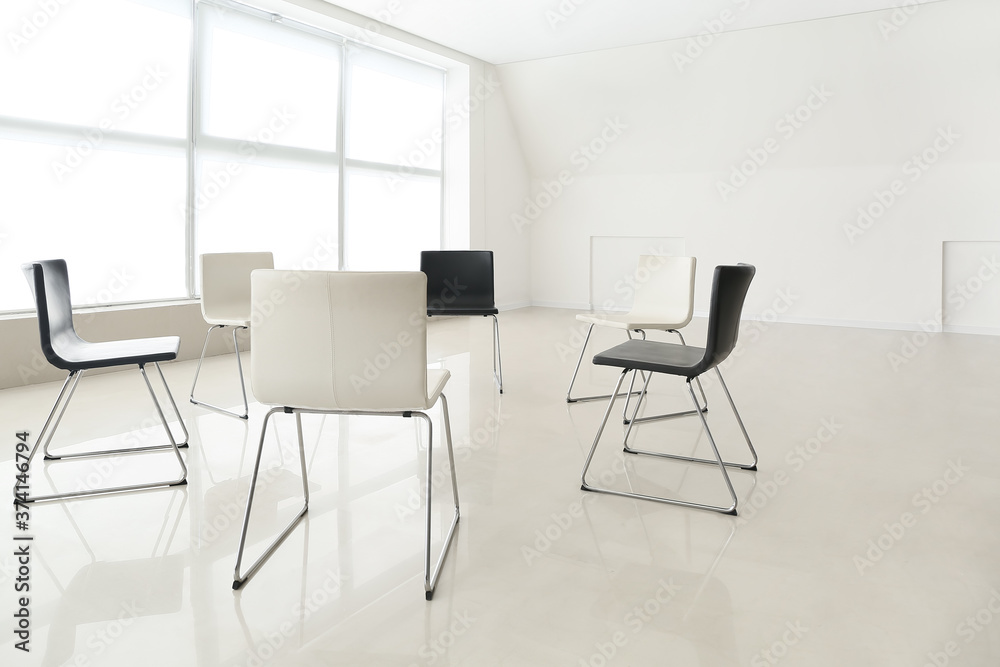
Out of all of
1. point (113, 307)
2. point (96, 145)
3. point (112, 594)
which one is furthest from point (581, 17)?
point (112, 594)

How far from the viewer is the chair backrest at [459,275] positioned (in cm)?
468

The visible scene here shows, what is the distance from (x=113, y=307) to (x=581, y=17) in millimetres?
4423

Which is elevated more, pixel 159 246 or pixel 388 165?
pixel 388 165

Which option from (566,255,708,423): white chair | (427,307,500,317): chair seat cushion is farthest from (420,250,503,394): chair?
(566,255,708,423): white chair

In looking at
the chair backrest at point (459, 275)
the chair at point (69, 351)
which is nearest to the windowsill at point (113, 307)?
the chair at point (69, 351)

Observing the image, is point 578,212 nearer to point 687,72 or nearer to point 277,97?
point 687,72

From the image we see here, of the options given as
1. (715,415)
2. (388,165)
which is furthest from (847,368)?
(388,165)

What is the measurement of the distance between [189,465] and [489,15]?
4802 mm

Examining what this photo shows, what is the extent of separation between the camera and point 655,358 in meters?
2.65

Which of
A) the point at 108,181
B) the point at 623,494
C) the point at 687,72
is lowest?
the point at 623,494

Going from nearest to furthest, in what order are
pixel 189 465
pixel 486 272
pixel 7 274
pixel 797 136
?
1. pixel 189 465
2. pixel 7 274
3. pixel 486 272
4. pixel 797 136

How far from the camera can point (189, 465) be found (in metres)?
2.89

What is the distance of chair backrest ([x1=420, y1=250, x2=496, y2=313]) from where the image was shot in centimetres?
468

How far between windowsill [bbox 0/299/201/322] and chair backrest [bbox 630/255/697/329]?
329 cm
